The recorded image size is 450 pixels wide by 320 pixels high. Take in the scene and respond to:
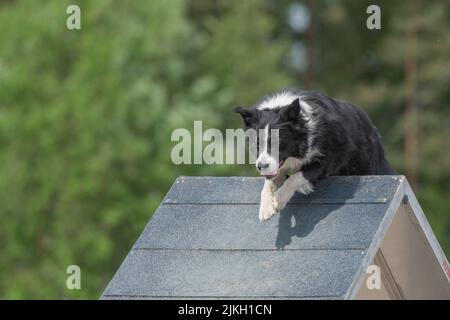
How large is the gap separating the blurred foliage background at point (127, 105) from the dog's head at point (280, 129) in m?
21.1

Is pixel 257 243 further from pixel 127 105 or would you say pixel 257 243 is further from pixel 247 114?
pixel 127 105

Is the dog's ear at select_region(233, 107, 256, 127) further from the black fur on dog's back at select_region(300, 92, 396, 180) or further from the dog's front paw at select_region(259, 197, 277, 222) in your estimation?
the dog's front paw at select_region(259, 197, 277, 222)

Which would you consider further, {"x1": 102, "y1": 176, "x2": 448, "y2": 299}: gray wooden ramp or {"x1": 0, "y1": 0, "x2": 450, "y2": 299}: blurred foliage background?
{"x1": 0, "y1": 0, "x2": 450, "y2": 299}: blurred foliage background

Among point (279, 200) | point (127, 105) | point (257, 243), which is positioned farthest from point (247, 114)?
point (127, 105)

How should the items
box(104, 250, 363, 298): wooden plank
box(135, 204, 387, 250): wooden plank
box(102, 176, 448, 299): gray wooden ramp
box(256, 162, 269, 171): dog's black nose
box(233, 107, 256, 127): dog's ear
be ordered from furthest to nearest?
box(233, 107, 256, 127): dog's ear, box(256, 162, 269, 171): dog's black nose, box(135, 204, 387, 250): wooden plank, box(102, 176, 448, 299): gray wooden ramp, box(104, 250, 363, 298): wooden plank

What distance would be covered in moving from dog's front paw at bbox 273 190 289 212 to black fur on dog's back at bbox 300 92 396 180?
0.33m

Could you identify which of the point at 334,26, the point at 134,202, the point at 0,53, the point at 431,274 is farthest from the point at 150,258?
the point at 334,26

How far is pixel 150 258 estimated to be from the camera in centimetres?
848

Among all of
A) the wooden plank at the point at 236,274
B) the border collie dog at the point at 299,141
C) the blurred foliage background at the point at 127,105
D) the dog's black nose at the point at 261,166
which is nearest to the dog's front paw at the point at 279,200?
the border collie dog at the point at 299,141

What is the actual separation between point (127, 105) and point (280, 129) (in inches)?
1007

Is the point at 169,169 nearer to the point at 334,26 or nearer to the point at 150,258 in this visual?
the point at 334,26

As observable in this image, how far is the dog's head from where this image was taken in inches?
Result: 337

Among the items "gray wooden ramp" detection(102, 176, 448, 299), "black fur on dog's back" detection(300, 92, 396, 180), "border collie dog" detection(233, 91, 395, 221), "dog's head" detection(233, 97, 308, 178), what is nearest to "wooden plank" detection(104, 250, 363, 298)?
"gray wooden ramp" detection(102, 176, 448, 299)

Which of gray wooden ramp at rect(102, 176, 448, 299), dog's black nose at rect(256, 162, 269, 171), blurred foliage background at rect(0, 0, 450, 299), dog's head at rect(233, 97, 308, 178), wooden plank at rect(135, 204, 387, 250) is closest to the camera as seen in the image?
gray wooden ramp at rect(102, 176, 448, 299)
